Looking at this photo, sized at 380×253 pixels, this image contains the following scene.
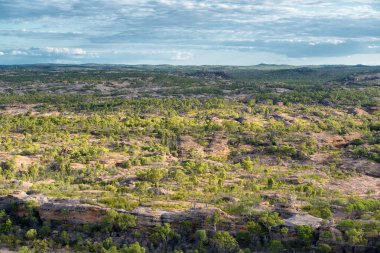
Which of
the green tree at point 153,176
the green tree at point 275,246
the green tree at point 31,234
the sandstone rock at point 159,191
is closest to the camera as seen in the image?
the green tree at point 275,246

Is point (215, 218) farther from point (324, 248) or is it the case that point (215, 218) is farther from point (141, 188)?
point (141, 188)

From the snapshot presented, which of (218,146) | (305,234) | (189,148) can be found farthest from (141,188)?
(218,146)

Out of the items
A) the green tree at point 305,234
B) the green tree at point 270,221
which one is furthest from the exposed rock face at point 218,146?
the green tree at point 305,234

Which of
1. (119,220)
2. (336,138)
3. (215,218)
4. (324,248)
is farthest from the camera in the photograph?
(336,138)

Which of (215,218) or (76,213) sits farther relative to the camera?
(76,213)

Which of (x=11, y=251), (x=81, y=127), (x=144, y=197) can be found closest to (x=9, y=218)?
(x=11, y=251)

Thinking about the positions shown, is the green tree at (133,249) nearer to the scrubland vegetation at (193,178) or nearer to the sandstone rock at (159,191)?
the scrubland vegetation at (193,178)

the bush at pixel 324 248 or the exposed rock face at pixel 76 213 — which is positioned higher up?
the exposed rock face at pixel 76 213

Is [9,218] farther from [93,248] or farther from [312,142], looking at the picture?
[312,142]

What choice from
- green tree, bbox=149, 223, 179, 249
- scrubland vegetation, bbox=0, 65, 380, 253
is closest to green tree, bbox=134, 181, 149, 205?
scrubland vegetation, bbox=0, 65, 380, 253
